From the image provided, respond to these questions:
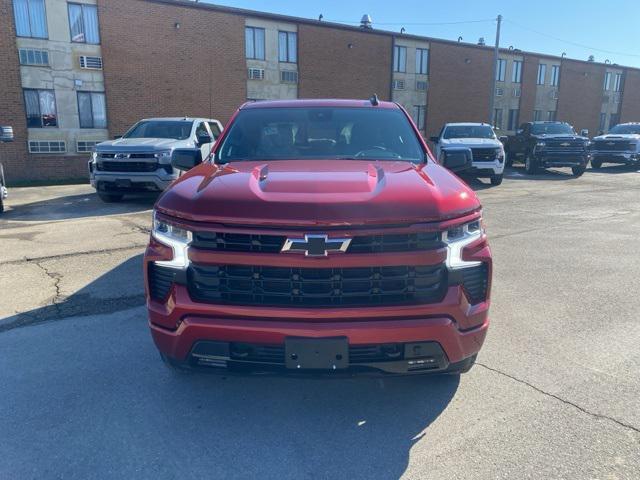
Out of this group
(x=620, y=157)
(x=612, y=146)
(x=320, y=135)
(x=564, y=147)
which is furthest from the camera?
(x=612, y=146)

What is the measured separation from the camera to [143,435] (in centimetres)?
270

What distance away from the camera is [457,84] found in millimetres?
31984

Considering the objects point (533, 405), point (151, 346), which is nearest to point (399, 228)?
point (533, 405)

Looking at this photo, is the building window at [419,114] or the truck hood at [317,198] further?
the building window at [419,114]

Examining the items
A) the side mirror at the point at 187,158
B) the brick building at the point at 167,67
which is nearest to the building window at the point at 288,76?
the brick building at the point at 167,67

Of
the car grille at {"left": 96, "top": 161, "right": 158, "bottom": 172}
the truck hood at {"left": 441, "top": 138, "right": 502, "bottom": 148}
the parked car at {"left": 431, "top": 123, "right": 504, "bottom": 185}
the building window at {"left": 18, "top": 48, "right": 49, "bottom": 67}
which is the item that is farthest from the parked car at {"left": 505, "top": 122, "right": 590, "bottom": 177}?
the building window at {"left": 18, "top": 48, "right": 49, "bottom": 67}

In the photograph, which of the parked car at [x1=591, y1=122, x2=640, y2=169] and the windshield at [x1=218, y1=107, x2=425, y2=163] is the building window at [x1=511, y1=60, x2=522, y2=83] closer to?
the parked car at [x1=591, y1=122, x2=640, y2=169]

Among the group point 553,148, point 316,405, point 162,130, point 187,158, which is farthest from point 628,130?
point 316,405

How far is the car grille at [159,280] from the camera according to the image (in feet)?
8.56

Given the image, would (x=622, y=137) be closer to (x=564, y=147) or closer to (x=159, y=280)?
(x=564, y=147)

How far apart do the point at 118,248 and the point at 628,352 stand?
241 inches

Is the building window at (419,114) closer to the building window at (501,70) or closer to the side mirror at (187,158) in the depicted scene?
the building window at (501,70)

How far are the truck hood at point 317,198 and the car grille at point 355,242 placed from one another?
0.07 meters

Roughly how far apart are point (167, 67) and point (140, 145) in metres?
13.0
